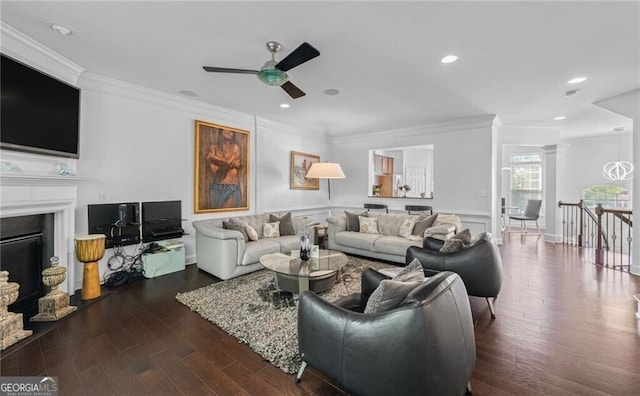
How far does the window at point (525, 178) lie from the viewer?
871 cm

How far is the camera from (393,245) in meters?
4.37

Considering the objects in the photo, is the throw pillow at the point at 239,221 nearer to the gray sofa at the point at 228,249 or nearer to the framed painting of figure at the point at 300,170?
the gray sofa at the point at 228,249

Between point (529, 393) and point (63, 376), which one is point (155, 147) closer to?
point (63, 376)

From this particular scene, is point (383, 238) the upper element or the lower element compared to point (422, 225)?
lower

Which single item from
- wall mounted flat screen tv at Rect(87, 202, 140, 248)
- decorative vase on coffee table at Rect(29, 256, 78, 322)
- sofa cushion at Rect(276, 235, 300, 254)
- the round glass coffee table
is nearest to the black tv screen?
wall mounted flat screen tv at Rect(87, 202, 140, 248)

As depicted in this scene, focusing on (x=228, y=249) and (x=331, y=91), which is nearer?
(x=228, y=249)

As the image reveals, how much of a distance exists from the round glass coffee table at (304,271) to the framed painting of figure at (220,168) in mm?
1953

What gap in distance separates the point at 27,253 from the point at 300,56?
3607mm

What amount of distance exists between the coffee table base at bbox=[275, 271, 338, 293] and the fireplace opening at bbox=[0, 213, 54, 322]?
257 centimetres

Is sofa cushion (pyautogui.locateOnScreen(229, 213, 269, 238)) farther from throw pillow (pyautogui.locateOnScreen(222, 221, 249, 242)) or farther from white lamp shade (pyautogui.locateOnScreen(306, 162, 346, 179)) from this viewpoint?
white lamp shade (pyautogui.locateOnScreen(306, 162, 346, 179))

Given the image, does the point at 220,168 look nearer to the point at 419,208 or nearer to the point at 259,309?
the point at 259,309

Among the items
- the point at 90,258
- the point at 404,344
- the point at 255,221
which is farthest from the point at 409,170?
the point at 90,258

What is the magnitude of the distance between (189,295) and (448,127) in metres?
5.78

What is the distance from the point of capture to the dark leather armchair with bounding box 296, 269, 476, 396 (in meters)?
1.24
